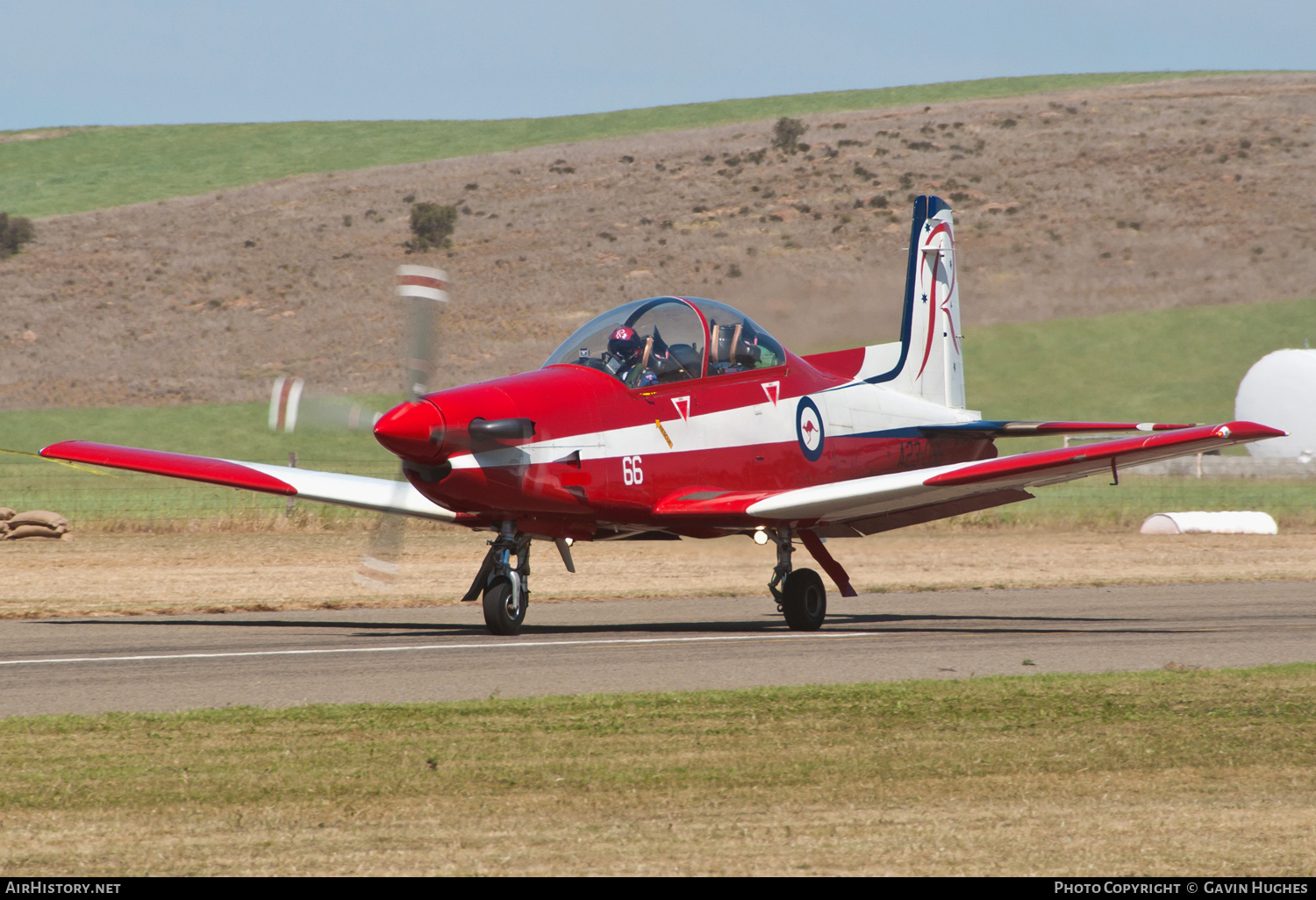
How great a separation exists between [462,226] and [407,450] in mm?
79718

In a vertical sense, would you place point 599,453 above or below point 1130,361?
below

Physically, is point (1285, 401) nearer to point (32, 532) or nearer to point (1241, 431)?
point (32, 532)

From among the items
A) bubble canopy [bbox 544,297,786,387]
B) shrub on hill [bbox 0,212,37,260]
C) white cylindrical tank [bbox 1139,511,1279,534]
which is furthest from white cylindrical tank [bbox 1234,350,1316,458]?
shrub on hill [bbox 0,212,37,260]


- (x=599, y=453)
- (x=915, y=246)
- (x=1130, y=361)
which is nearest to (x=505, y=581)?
(x=599, y=453)

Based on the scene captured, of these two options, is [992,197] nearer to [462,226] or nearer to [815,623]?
[462,226]

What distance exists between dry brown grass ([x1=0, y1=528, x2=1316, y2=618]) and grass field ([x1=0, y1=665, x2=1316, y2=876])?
7.77 meters

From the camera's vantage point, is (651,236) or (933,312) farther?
(651,236)

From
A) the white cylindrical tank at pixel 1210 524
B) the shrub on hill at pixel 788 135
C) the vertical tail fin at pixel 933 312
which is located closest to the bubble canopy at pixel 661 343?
the vertical tail fin at pixel 933 312

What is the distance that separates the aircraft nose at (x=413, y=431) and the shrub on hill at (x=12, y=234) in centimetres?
8175

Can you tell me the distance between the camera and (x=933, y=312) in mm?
18578

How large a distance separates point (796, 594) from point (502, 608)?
10.5 feet

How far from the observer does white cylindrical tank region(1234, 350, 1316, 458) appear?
46.4 metres
